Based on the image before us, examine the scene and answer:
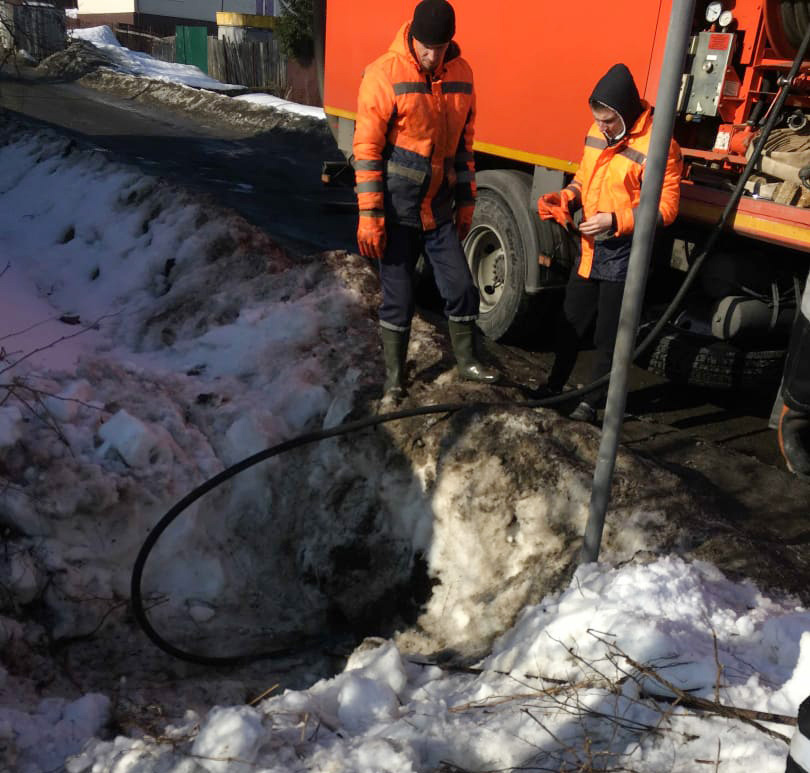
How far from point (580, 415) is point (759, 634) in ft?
6.68

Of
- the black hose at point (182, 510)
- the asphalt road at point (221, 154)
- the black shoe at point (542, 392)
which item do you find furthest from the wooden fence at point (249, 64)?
the black hose at point (182, 510)

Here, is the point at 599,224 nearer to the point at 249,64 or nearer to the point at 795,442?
the point at 795,442

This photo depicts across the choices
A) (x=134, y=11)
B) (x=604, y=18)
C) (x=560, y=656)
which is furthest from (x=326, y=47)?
(x=134, y=11)

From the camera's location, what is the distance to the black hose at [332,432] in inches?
149

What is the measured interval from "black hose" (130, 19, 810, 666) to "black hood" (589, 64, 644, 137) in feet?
2.57

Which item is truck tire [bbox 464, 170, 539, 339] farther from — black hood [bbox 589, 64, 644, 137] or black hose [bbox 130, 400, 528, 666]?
black hose [bbox 130, 400, 528, 666]

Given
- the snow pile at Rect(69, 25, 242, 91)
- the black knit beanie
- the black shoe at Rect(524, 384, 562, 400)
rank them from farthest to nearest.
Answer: the snow pile at Rect(69, 25, 242, 91), the black shoe at Rect(524, 384, 562, 400), the black knit beanie

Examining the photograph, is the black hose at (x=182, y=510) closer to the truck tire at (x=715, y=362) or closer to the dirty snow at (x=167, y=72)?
the truck tire at (x=715, y=362)

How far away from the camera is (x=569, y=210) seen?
446 centimetres

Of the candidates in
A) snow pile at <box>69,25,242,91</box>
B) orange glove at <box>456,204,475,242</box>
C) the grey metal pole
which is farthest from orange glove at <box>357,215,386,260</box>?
snow pile at <box>69,25,242,91</box>

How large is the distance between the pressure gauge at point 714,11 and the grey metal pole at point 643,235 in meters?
2.35

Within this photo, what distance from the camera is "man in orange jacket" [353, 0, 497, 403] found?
12.8 feet

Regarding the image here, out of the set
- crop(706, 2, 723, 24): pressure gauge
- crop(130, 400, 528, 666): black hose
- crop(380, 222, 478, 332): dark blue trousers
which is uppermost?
crop(706, 2, 723, 24): pressure gauge

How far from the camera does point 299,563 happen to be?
4453mm
